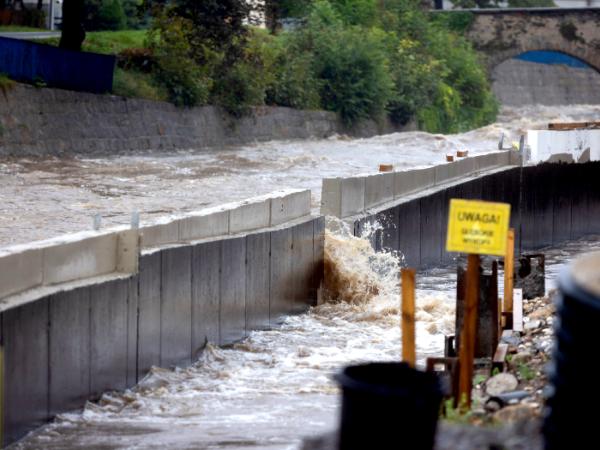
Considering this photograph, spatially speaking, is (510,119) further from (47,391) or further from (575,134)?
(47,391)

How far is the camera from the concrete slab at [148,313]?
44.2 ft

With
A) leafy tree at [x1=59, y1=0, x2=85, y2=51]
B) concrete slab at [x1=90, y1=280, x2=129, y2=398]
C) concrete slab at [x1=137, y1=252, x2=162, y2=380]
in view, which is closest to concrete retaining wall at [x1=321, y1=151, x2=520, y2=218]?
concrete slab at [x1=137, y1=252, x2=162, y2=380]

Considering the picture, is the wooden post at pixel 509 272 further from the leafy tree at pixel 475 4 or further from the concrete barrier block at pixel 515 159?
the leafy tree at pixel 475 4

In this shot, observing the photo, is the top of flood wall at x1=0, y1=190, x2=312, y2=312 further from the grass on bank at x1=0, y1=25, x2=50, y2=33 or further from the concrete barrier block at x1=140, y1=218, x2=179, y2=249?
the grass on bank at x1=0, y1=25, x2=50, y2=33

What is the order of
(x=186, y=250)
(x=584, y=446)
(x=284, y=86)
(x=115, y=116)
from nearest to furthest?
(x=584, y=446)
(x=186, y=250)
(x=115, y=116)
(x=284, y=86)

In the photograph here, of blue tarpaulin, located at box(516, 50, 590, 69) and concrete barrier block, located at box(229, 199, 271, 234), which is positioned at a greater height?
blue tarpaulin, located at box(516, 50, 590, 69)

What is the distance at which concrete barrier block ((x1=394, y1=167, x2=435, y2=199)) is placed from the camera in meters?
26.3

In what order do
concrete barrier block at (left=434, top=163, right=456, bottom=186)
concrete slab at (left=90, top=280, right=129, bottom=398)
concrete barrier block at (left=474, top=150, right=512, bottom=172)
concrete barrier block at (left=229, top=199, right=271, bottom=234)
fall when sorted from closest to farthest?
concrete slab at (left=90, top=280, right=129, bottom=398), concrete barrier block at (left=229, top=199, right=271, bottom=234), concrete barrier block at (left=434, top=163, right=456, bottom=186), concrete barrier block at (left=474, top=150, right=512, bottom=172)

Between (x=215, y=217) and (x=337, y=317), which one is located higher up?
(x=215, y=217)

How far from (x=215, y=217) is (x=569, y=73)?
7635cm

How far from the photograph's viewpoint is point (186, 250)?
48.8 ft

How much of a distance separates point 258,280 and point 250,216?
32.0 inches

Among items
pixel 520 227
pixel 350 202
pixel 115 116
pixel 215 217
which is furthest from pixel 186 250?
pixel 115 116

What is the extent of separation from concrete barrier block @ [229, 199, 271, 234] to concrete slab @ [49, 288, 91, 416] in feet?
16.6
